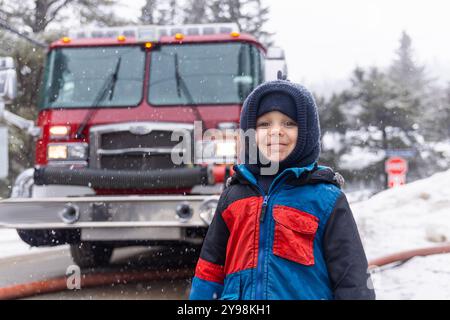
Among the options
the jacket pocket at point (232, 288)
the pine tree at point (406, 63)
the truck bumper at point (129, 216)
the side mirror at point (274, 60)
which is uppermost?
the pine tree at point (406, 63)

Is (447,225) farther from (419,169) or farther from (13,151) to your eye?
(419,169)

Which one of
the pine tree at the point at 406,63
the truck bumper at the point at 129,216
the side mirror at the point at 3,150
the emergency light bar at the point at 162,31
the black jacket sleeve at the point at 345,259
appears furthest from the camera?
the pine tree at the point at 406,63

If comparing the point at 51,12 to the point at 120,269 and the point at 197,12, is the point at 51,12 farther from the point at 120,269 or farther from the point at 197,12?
the point at 197,12

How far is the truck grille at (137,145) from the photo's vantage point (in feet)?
18.0

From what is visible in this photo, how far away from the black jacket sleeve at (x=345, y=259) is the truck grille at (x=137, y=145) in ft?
12.0

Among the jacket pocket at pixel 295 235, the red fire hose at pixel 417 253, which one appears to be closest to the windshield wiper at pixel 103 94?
the red fire hose at pixel 417 253

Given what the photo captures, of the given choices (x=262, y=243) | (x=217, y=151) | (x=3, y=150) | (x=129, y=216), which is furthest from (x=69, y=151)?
(x=262, y=243)

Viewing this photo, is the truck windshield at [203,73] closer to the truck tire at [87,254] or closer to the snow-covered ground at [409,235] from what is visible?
the truck tire at [87,254]

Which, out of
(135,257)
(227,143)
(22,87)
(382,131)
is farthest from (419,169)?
(227,143)

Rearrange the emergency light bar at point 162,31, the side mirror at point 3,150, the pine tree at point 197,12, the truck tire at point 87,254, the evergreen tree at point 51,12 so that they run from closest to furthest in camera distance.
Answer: the emergency light bar at point 162,31
the truck tire at point 87,254
the side mirror at point 3,150
the evergreen tree at point 51,12
the pine tree at point 197,12

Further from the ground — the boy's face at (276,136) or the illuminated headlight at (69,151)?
the illuminated headlight at (69,151)

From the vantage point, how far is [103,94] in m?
5.84

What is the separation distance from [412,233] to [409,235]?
0.27 ft

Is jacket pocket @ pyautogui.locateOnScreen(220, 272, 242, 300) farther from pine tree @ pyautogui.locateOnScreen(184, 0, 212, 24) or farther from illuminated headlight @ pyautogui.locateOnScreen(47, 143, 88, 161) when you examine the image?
pine tree @ pyautogui.locateOnScreen(184, 0, 212, 24)
